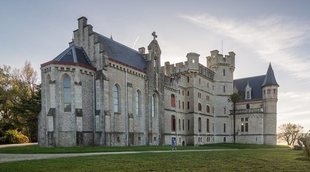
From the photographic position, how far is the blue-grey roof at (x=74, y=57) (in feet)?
114

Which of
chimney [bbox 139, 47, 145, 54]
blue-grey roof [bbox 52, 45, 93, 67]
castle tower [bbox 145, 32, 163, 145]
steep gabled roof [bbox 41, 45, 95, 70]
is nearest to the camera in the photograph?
steep gabled roof [bbox 41, 45, 95, 70]

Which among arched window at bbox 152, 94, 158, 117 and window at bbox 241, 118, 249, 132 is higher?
arched window at bbox 152, 94, 158, 117

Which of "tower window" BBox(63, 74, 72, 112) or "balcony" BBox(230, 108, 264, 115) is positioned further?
"balcony" BBox(230, 108, 264, 115)

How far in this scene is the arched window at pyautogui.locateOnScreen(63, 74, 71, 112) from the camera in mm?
33750

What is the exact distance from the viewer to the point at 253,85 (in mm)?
71438

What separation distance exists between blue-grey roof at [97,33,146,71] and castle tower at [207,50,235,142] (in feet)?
77.8

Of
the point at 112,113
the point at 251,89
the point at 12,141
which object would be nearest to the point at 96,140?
the point at 112,113

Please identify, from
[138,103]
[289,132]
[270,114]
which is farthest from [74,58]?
[289,132]

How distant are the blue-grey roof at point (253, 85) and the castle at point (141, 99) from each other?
0.81 feet

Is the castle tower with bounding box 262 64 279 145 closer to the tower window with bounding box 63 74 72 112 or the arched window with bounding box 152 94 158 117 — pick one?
the arched window with bounding box 152 94 158 117

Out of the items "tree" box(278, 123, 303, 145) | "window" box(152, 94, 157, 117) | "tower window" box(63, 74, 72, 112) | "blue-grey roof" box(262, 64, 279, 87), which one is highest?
"blue-grey roof" box(262, 64, 279, 87)

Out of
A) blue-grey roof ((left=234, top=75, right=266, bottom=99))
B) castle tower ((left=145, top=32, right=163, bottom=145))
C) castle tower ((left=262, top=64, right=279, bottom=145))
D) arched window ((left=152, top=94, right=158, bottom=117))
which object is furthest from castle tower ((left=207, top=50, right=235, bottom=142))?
arched window ((left=152, top=94, right=158, bottom=117))

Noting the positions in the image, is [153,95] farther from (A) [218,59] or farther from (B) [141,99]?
(A) [218,59]

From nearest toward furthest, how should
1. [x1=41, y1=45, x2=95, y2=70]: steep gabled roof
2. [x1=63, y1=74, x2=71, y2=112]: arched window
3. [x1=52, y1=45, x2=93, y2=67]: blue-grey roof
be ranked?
[x1=63, y1=74, x2=71, y2=112]: arched window < [x1=41, y1=45, x2=95, y2=70]: steep gabled roof < [x1=52, y1=45, x2=93, y2=67]: blue-grey roof
